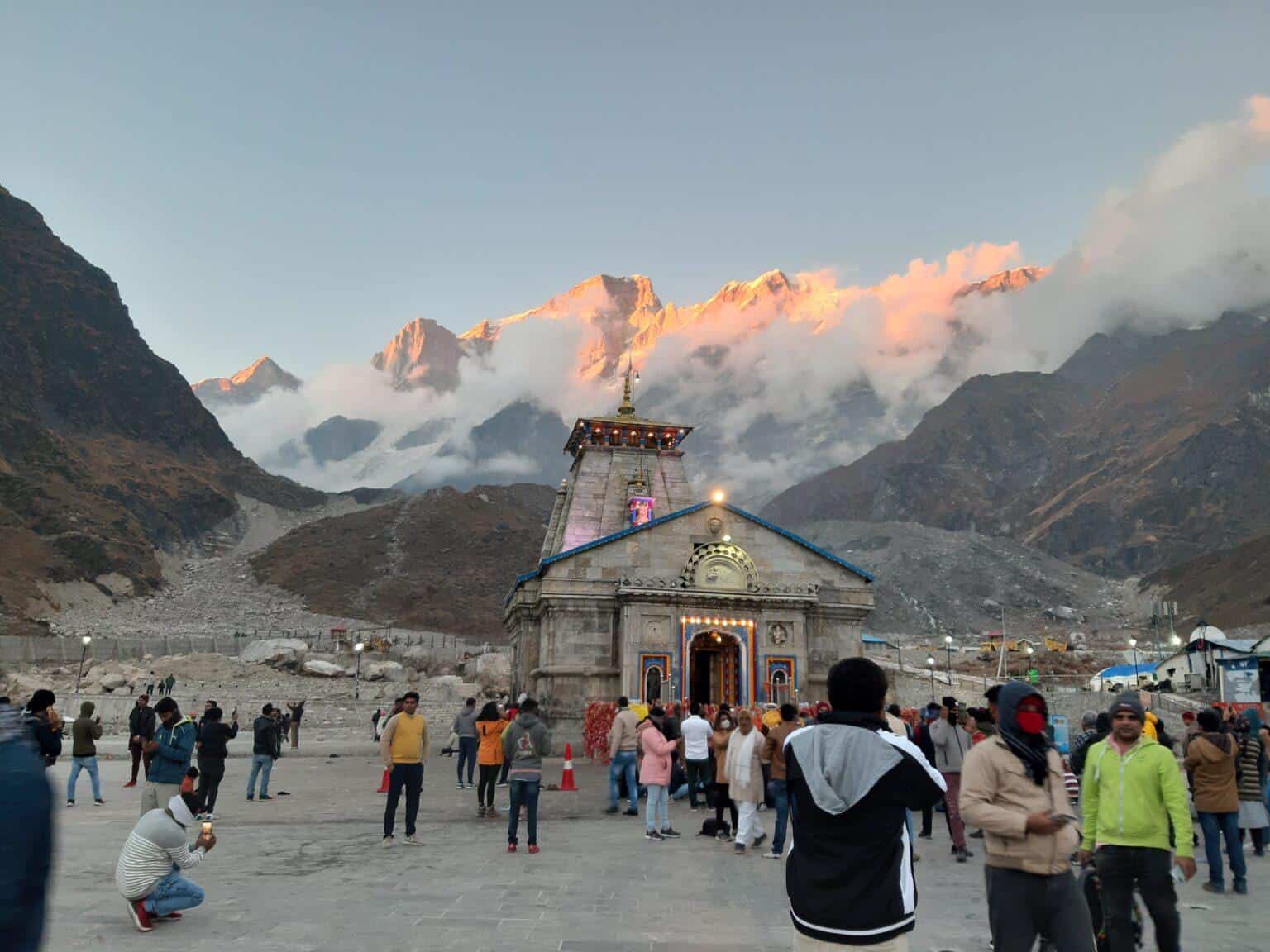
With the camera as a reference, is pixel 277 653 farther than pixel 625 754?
Yes

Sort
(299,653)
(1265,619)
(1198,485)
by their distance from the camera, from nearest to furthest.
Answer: (299,653) → (1265,619) → (1198,485)

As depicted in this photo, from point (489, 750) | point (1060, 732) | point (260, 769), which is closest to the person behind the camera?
point (489, 750)

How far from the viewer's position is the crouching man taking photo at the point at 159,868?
7285 millimetres

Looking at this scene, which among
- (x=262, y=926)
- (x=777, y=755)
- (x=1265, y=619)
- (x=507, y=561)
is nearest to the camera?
(x=262, y=926)

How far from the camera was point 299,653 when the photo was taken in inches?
2429

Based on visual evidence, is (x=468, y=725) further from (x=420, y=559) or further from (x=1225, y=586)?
(x=420, y=559)

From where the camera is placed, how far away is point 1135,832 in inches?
229

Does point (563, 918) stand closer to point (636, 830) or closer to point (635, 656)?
point (636, 830)

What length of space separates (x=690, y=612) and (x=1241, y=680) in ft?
71.4

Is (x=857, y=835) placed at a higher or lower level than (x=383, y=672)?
lower

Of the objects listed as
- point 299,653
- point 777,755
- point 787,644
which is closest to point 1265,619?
point 787,644

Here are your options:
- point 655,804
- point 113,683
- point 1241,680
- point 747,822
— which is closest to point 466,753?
point 655,804

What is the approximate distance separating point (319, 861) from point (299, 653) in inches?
2171

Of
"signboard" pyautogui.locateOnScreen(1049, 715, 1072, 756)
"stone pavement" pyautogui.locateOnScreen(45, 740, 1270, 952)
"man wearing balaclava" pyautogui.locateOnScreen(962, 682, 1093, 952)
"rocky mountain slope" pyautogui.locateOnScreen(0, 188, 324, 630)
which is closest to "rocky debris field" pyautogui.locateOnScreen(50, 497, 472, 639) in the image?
"rocky mountain slope" pyautogui.locateOnScreen(0, 188, 324, 630)
